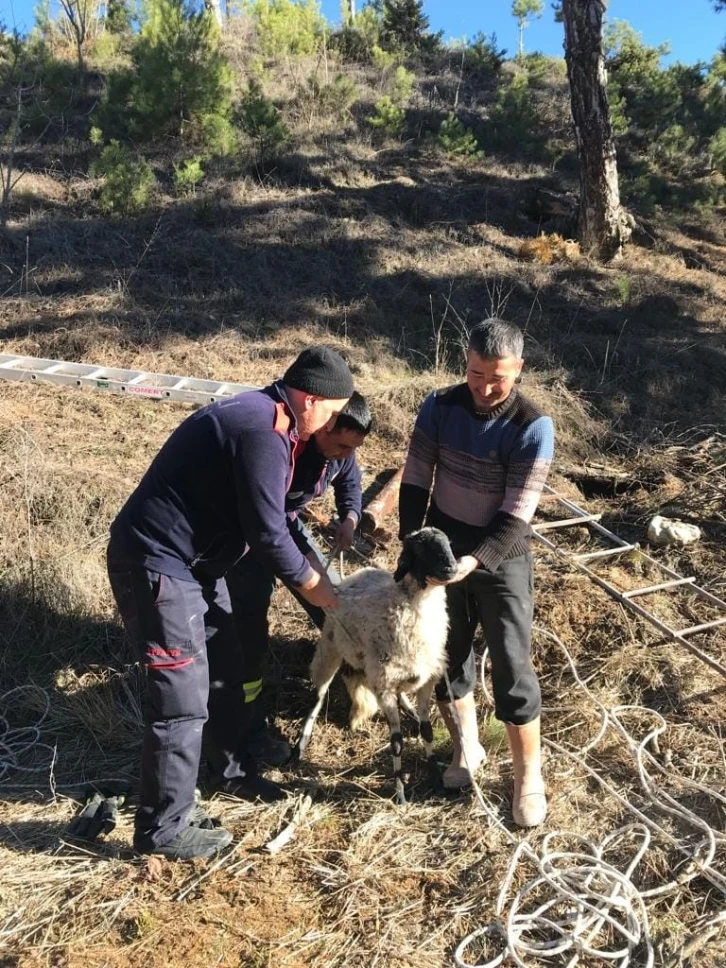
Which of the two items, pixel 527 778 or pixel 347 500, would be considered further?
pixel 347 500

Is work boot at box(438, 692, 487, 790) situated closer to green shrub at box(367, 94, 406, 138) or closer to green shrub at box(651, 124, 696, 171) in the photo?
green shrub at box(367, 94, 406, 138)

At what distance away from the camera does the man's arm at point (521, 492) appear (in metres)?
2.88

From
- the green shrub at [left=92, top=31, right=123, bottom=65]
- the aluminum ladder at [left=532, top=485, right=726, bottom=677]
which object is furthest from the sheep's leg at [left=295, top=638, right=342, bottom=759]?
the green shrub at [left=92, top=31, right=123, bottom=65]

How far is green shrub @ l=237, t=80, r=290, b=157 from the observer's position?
524 inches

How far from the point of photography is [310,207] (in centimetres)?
1224

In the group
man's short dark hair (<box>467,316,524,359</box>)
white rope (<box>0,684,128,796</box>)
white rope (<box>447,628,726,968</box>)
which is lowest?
white rope (<box>0,684,128,796</box>)

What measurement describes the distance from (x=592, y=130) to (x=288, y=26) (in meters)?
9.61

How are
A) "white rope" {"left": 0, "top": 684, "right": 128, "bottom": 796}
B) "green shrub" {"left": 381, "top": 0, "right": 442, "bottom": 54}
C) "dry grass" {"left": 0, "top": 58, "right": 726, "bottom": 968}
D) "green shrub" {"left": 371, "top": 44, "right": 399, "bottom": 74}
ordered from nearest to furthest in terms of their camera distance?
1. "dry grass" {"left": 0, "top": 58, "right": 726, "bottom": 968}
2. "white rope" {"left": 0, "top": 684, "right": 128, "bottom": 796}
3. "green shrub" {"left": 371, "top": 44, "right": 399, "bottom": 74}
4. "green shrub" {"left": 381, "top": 0, "right": 442, "bottom": 54}

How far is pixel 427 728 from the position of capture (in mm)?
3451

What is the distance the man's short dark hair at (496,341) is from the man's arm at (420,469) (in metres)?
0.40

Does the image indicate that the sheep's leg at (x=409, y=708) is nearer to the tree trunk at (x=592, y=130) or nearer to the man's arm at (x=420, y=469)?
the man's arm at (x=420, y=469)

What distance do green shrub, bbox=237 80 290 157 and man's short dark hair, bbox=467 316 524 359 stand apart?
1198 centimetres

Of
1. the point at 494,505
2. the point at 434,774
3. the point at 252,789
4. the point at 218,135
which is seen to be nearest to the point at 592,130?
the point at 218,135

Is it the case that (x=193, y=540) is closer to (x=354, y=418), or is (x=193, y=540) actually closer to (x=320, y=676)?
(x=354, y=418)
